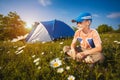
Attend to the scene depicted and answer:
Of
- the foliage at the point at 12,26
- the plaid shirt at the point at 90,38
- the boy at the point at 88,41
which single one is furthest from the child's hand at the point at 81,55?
the foliage at the point at 12,26

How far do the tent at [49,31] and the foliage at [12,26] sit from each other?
1568cm

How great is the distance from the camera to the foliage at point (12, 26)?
85.7ft

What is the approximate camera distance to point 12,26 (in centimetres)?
2761

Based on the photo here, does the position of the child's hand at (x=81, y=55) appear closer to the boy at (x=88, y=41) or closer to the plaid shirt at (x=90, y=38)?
the boy at (x=88, y=41)

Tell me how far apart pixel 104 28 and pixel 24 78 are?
945 inches

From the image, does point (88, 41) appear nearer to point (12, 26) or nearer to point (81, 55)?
point (81, 55)

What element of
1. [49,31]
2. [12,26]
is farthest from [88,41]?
[12,26]

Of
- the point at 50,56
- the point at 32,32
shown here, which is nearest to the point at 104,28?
the point at 32,32

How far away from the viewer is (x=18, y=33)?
26.9 metres

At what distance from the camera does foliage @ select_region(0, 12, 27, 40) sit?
2612 centimetres

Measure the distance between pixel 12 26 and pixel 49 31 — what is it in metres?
18.7

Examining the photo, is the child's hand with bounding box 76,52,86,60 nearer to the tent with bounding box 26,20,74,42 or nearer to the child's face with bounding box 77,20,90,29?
the child's face with bounding box 77,20,90,29

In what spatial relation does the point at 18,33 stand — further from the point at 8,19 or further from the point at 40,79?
the point at 40,79

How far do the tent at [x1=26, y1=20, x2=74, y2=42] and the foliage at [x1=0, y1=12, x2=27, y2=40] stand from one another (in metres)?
15.7
